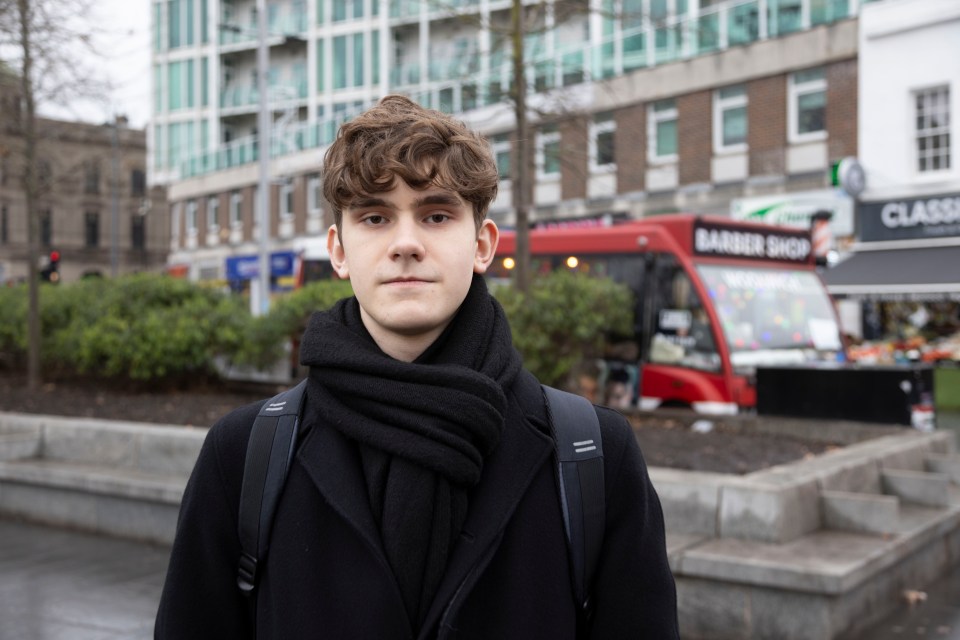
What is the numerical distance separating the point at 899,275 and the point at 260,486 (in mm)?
18987

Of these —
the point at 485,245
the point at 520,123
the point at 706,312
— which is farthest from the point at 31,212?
the point at 485,245

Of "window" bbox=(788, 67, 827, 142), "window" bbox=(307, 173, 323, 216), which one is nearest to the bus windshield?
"window" bbox=(788, 67, 827, 142)

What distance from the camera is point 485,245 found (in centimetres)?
204

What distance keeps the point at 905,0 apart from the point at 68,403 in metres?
18.0

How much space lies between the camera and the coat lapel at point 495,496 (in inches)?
68.6

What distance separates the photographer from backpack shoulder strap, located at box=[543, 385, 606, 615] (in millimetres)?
1850

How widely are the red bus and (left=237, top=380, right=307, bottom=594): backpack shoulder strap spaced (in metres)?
9.52

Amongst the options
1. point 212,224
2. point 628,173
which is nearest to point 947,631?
point 628,173

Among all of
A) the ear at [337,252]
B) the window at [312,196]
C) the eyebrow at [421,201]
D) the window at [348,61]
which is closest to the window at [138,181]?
the window at [348,61]

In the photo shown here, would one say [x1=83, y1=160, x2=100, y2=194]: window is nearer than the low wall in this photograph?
No

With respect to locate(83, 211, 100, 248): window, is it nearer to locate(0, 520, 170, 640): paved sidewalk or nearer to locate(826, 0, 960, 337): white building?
locate(826, 0, 960, 337): white building

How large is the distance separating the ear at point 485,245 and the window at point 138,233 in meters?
80.4

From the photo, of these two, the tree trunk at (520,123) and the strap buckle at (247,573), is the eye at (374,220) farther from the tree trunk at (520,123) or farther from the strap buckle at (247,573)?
the tree trunk at (520,123)

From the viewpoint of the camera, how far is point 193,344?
11.1 metres
